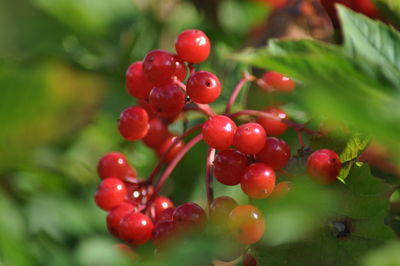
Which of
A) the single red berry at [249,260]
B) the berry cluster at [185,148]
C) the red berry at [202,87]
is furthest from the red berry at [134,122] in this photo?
the single red berry at [249,260]

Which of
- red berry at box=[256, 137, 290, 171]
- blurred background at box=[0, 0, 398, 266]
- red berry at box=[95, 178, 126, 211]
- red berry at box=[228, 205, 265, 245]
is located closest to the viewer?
blurred background at box=[0, 0, 398, 266]

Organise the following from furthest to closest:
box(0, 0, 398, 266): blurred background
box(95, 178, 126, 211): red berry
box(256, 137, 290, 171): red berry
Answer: box(95, 178, 126, 211): red berry
box(256, 137, 290, 171): red berry
box(0, 0, 398, 266): blurred background

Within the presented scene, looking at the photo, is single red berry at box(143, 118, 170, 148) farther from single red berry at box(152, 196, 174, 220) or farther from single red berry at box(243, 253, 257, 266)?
single red berry at box(243, 253, 257, 266)

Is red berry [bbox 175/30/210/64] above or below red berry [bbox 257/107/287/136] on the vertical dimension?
above

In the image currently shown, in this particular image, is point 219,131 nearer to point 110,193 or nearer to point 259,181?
point 259,181

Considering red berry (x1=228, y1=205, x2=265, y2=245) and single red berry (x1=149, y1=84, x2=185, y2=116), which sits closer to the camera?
red berry (x1=228, y1=205, x2=265, y2=245)

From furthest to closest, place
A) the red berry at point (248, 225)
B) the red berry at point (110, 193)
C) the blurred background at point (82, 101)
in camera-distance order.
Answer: the red berry at point (110, 193)
the red berry at point (248, 225)
the blurred background at point (82, 101)

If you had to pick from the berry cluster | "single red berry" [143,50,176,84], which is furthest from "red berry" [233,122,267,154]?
"single red berry" [143,50,176,84]

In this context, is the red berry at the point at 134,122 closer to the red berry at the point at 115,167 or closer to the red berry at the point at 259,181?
the red berry at the point at 115,167
